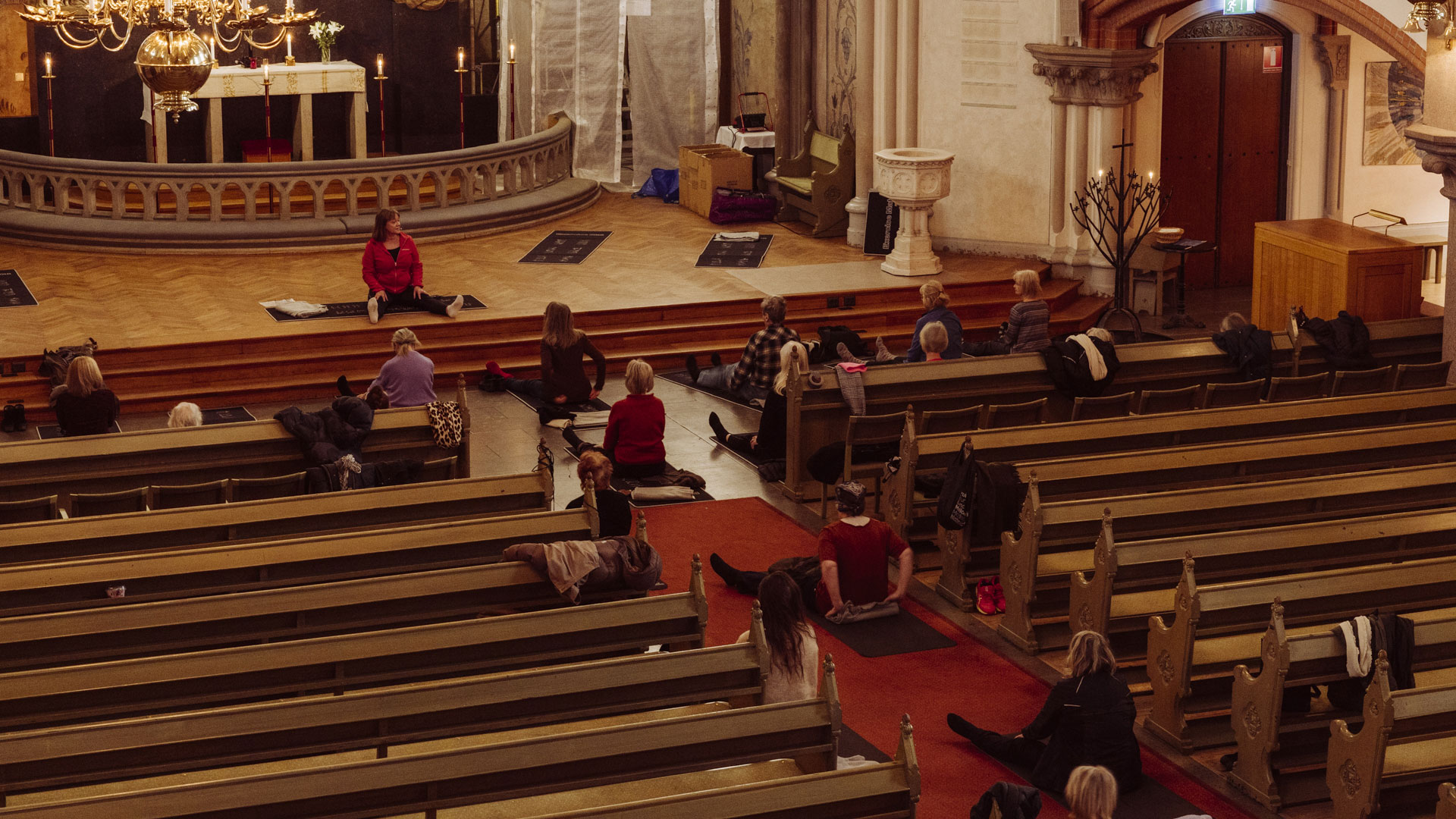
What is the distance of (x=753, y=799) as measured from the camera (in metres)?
4.75

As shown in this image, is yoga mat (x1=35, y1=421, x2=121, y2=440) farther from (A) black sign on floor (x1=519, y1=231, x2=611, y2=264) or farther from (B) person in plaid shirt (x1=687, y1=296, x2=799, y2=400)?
(A) black sign on floor (x1=519, y1=231, x2=611, y2=264)

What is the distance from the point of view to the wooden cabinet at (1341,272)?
11156mm

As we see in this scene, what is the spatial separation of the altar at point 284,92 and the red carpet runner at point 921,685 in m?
9.65

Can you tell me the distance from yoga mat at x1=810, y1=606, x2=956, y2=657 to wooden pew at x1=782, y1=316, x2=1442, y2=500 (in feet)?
6.40

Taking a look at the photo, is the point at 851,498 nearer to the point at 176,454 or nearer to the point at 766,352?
the point at 766,352

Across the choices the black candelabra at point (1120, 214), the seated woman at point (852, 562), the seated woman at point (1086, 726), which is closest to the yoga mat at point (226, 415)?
the seated woman at point (852, 562)

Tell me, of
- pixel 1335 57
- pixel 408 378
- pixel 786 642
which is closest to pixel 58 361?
pixel 408 378

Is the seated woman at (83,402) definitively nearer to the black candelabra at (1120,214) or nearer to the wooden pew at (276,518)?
the wooden pew at (276,518)

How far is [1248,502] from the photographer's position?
764 cm

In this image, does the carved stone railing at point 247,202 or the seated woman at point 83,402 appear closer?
the seated woman at point 83,402

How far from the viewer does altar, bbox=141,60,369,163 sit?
56.2 ft

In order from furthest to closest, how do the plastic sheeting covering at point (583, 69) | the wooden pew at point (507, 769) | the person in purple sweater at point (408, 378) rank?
1. the plastic sheeting covering at point (583, 69)
2. the person in purple sweater at point (408, 378)
3. the wooden pew at point (507, 769)

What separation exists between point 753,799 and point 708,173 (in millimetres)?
13023

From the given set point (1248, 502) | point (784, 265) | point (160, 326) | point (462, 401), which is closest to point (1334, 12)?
point (784, 265)
